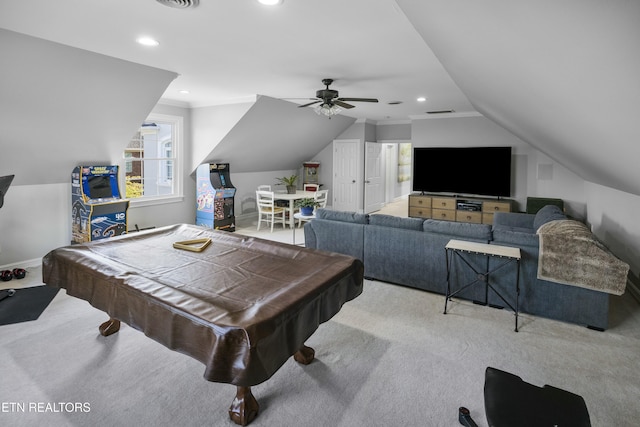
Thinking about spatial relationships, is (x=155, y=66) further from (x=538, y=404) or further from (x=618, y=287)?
(x=618, y=287)

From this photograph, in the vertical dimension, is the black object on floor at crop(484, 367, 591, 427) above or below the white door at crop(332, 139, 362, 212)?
below

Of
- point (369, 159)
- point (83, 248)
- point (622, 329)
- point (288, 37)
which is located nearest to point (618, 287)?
point (622, 329)

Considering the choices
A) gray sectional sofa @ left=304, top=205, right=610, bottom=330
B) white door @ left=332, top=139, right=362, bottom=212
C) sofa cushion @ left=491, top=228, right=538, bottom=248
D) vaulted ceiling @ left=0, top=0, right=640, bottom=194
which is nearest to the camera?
vaulted ceiling @ left=0, top=0, right=640, bottom=194

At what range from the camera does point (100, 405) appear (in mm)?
2035

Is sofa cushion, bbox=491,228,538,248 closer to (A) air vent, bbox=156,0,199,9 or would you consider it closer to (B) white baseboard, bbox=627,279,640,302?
(B) white baseboard, bbox=627,279,640,302

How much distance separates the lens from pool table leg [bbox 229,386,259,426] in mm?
1896

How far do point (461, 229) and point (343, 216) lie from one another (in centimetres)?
139

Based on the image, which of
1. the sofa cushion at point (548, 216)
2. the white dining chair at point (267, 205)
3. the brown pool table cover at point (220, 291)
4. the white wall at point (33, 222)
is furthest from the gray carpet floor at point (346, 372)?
the white dining chair at point (267, 205)

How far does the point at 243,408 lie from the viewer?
190 centimetres

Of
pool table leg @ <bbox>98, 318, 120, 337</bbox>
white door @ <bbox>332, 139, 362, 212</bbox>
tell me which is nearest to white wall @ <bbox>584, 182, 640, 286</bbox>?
white door @ <bbox>332, 139, 362, 212</bbox>

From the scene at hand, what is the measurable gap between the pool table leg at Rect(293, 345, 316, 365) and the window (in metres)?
4.70

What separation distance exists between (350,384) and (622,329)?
2558 mm

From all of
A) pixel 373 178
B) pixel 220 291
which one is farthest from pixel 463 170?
pixel 220 291

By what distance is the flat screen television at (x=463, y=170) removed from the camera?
7.04 metres
